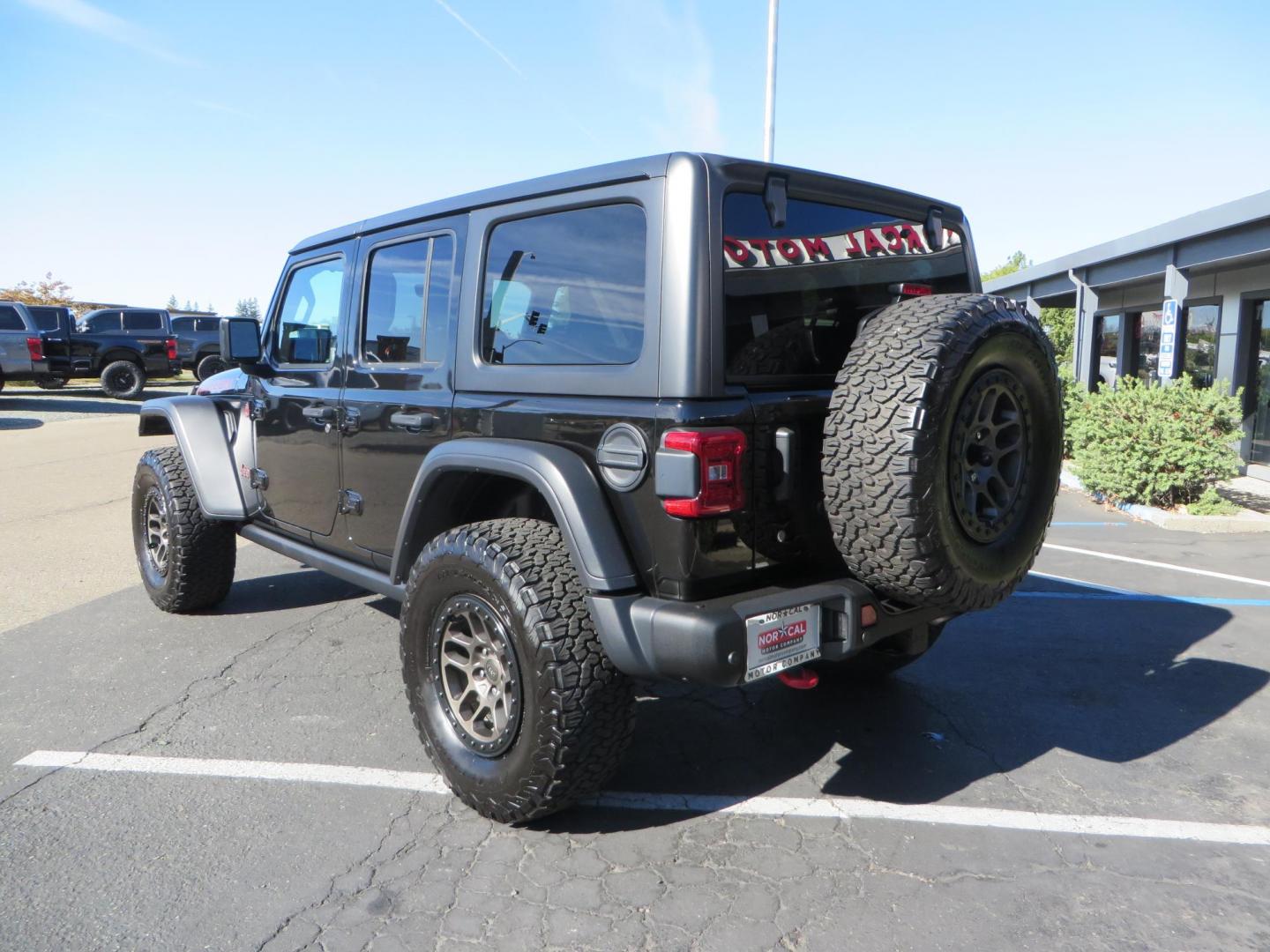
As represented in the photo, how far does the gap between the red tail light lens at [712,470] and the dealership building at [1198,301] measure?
9071 millimetres

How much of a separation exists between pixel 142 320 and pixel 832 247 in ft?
75.1

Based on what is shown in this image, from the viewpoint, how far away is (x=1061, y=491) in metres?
10.9

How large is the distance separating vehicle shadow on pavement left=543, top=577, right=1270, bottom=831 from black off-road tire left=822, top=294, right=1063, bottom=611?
3.11ft

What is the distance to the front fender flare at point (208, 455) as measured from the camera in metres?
4.80

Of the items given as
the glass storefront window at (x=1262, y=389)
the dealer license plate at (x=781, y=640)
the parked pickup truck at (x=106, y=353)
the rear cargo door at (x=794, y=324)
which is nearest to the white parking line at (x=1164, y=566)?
the rear cargo door at (x=794, y=324)

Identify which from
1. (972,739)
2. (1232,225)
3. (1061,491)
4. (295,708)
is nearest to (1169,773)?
(972,739)

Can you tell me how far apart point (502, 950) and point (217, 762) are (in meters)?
1.65

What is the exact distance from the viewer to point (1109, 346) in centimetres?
1972

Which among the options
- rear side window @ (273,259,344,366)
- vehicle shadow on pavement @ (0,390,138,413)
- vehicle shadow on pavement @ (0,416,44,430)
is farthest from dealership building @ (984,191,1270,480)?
vehicle shadow on pavement @ (0,390,138,413)

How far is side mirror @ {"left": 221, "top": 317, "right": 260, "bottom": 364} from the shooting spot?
4422mm

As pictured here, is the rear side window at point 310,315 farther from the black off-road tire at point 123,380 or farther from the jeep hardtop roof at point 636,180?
the black off-road tire at point 123,380

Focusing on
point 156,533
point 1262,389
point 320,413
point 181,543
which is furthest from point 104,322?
point 1262,389

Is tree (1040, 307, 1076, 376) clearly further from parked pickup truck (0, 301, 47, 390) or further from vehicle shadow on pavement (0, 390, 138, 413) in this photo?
parked pickup truck (0, 301, 47, 390)

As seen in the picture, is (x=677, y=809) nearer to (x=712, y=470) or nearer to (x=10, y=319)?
(x=712, y=470)
